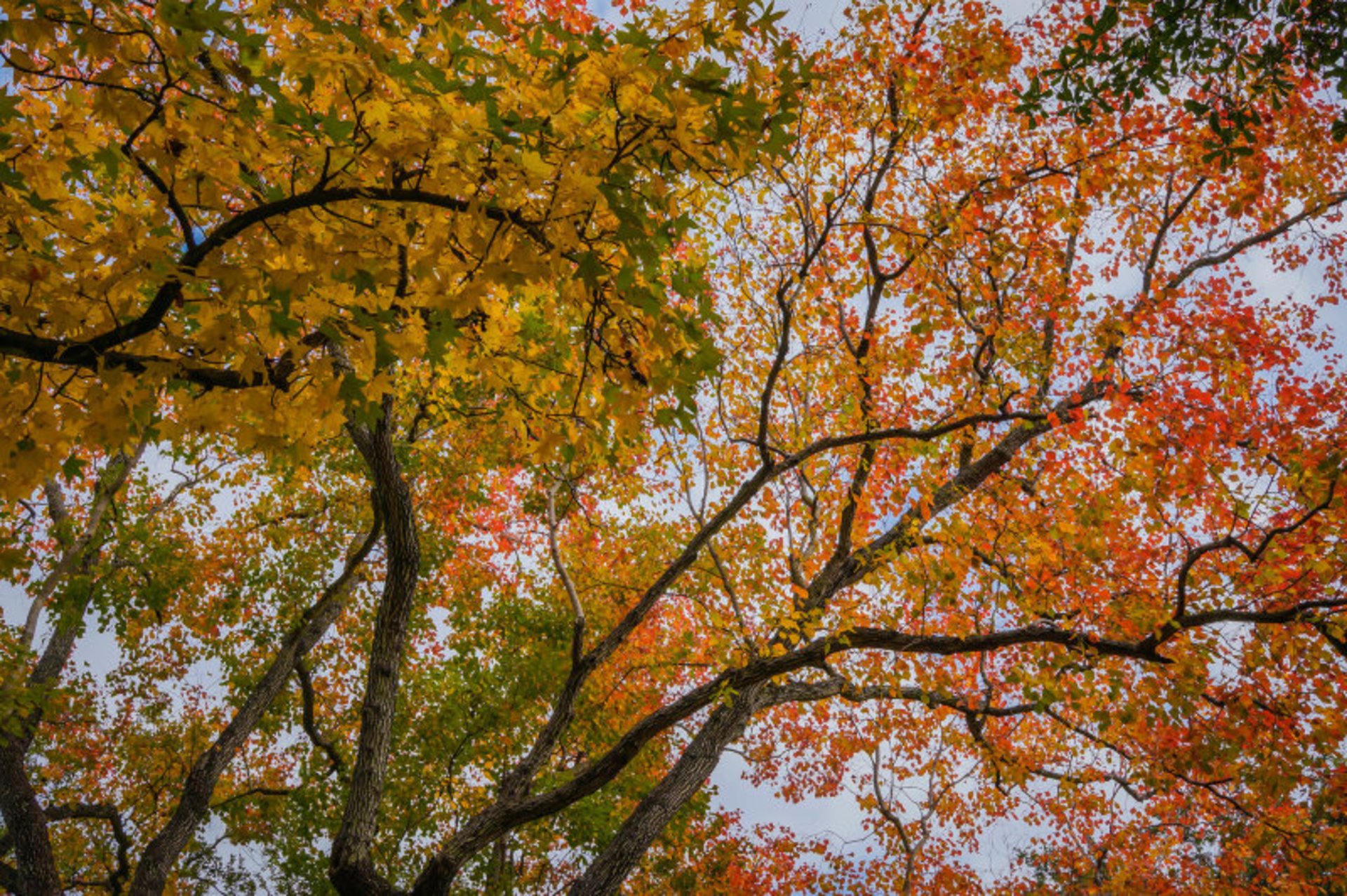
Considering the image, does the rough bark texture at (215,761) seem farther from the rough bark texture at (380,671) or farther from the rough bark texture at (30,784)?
the rough bark texture at (380,671)

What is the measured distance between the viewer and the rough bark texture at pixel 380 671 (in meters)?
5.95

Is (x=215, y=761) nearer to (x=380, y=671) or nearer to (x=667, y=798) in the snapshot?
(x=380, y=671)

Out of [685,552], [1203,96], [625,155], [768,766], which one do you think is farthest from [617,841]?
[768,766]

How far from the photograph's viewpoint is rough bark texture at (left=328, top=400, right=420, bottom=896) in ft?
19.5

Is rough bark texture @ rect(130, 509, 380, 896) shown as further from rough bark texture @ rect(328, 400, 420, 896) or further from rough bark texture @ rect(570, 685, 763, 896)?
rough bark texture @ rect(570, 685, 763, 896)

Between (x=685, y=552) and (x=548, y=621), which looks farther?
(x=548, y=621)

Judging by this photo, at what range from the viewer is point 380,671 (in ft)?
21.5

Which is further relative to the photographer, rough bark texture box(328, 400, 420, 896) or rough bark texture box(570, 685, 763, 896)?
rough bark texture box(570, 685, 763, 896)

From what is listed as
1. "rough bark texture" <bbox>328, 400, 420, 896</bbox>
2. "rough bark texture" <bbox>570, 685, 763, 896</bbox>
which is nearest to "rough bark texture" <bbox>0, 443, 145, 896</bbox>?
"rough bark texture" <bbox>328, 400, 420, 896</bbox>

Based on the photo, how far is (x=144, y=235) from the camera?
2.99m

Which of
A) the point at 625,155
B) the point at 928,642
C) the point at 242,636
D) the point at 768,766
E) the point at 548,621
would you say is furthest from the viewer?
the point at 768,766

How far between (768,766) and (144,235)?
19125 millimetres

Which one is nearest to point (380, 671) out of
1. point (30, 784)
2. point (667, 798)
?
point (667, 798)

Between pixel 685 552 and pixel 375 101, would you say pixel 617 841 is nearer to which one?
pixel 685 552
